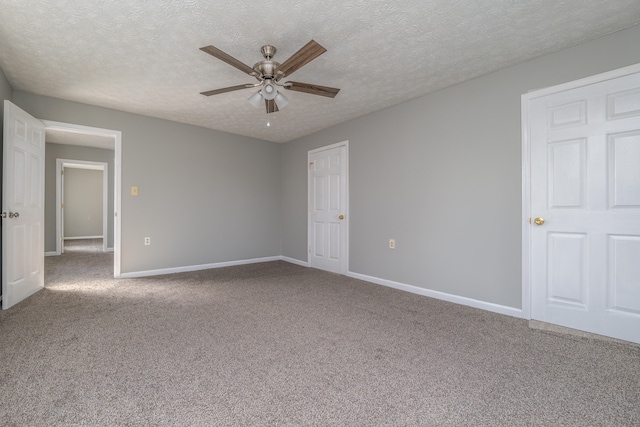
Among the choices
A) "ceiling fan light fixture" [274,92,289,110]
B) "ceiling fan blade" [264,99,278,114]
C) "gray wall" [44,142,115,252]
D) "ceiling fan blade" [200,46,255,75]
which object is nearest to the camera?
"ceiling fan blade" [200,46,255,75]

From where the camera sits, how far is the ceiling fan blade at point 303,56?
202 centimetres

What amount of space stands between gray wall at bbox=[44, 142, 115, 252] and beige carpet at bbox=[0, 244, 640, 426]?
4.18 metres

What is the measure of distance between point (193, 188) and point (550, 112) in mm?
4763

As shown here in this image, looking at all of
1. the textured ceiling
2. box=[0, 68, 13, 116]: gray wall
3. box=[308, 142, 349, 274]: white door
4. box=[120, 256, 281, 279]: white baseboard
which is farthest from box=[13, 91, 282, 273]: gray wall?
box=[308, 142, 349, 274]: white door

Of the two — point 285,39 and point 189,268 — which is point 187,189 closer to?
point 189,268

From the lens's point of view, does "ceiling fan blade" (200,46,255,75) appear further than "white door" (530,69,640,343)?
No

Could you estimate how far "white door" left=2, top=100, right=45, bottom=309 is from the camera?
2.87 meters

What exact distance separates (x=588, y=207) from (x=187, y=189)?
5.02m

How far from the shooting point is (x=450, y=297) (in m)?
3.28

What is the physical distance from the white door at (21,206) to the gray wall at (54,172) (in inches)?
130

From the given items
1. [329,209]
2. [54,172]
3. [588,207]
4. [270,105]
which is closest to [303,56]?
[270,105]

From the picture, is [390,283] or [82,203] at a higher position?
[82,203]

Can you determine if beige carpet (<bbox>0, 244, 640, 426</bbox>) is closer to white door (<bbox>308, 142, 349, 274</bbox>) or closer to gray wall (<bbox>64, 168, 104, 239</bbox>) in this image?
white door (<bbox>308, 142, 349, 274</bbox>)

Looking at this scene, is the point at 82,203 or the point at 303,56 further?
the point at 82,203
